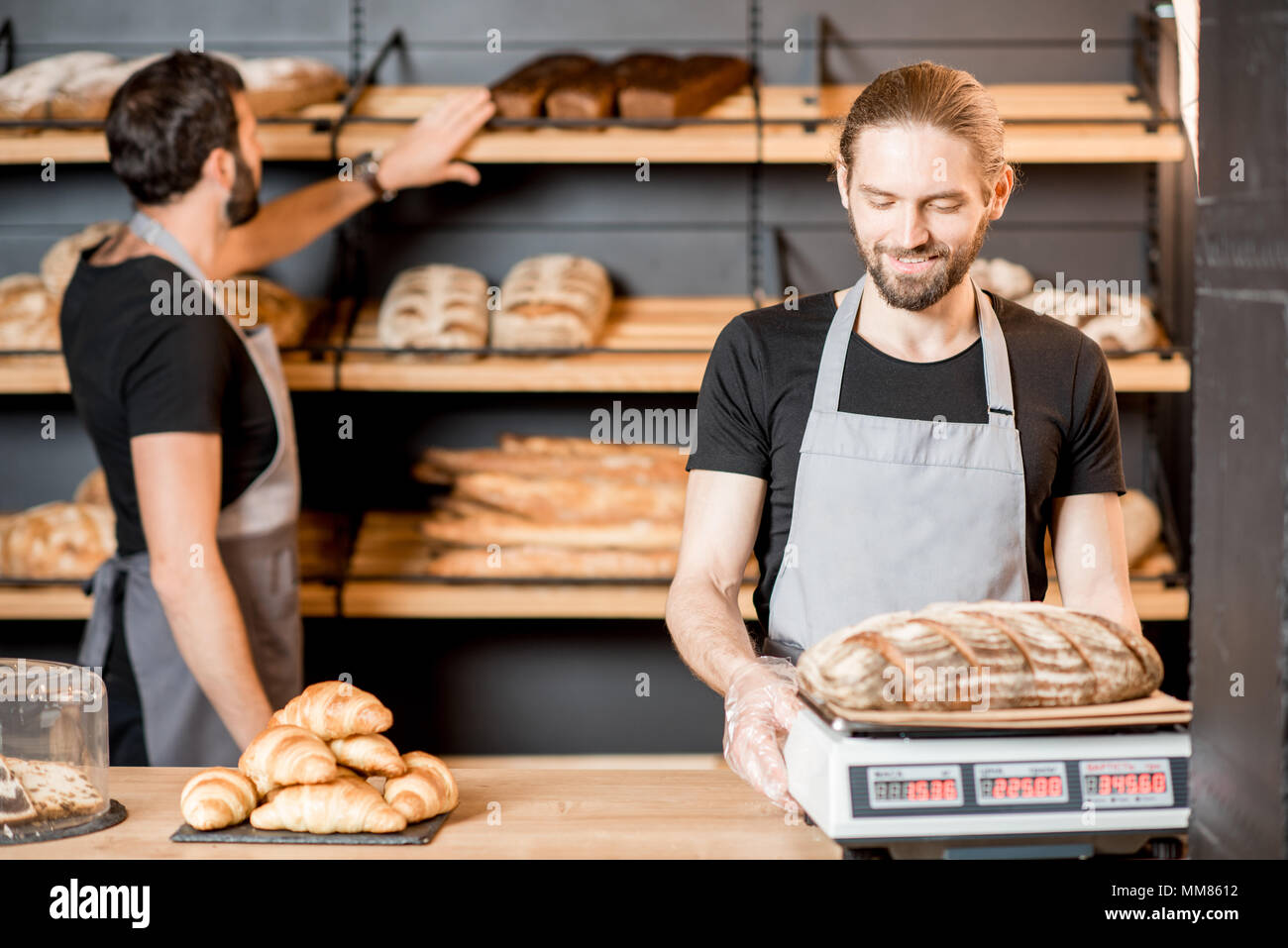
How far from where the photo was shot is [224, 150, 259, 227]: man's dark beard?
2.26 meters

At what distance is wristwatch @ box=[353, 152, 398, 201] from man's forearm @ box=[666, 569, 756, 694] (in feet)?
4.33

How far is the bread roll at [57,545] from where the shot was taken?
2.55 metres

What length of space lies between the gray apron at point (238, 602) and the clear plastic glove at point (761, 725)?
115cm

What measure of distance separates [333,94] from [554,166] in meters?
0.52

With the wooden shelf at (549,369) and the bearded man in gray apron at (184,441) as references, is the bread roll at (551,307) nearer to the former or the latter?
the wooden shelf at (549,369)

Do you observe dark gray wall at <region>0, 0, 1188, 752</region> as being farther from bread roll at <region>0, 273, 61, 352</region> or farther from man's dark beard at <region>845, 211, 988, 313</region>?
man's dark beard at <region>845, 211, 988, 313</region>

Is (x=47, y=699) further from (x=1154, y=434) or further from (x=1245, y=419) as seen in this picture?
(x=1154, y=434)

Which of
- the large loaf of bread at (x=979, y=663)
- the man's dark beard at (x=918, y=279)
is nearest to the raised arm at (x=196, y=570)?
the man's dark beard at (x=918, y=279)

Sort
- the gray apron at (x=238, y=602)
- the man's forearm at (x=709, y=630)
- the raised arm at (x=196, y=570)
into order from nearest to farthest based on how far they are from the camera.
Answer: the man's forearm at (x=709, y=630) < the raised arm at (x=196, y=570) < the gray apron at (x=238, y=602)

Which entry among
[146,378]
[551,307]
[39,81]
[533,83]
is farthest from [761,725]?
[39,81]

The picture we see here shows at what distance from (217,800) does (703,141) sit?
172cm

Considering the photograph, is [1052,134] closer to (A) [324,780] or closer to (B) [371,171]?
(B) [371,171]

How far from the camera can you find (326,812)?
1189 mm
